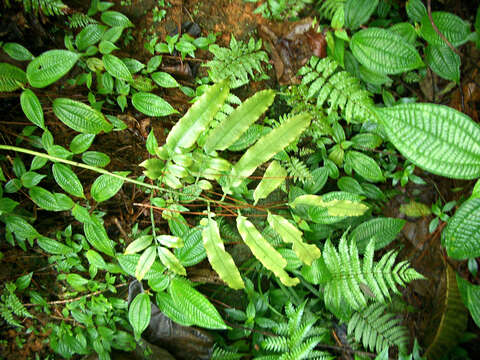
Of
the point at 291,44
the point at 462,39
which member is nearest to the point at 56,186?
the point at 291,44

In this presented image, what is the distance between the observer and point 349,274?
1.90 meters

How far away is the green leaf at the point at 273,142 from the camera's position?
1242mm

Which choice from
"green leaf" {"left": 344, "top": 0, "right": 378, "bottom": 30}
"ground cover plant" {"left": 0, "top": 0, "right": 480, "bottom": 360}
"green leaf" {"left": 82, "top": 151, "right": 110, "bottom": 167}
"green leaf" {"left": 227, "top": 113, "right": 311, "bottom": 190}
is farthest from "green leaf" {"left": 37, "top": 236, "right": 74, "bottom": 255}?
"green leaf" {"left": 344, "top": 0, "right": 378, "bottom": 30}

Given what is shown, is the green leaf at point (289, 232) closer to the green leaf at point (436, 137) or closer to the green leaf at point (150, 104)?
the green leaf at point (436, 137)

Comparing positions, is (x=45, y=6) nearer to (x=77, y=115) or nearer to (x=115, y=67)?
(x=115, y=67)

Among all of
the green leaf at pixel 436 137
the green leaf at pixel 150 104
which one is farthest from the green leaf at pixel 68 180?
the green leaf at pixel 436 137

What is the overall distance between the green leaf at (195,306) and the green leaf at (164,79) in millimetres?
1252

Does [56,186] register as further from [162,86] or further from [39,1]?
[39,1]

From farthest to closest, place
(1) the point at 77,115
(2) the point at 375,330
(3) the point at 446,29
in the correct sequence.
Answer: (2) the point at 375,330
(3) the point at 446,29
(1) the point at 77,115

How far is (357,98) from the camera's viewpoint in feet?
6.58

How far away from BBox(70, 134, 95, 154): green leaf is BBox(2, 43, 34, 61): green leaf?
53 centimetres

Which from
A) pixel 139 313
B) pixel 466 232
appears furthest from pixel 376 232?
pixel 139 313

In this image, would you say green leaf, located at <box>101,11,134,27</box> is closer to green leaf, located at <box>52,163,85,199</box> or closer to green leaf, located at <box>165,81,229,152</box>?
green leaf, located at <box>52,163,85,199</box>

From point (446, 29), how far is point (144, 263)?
7.24ft
